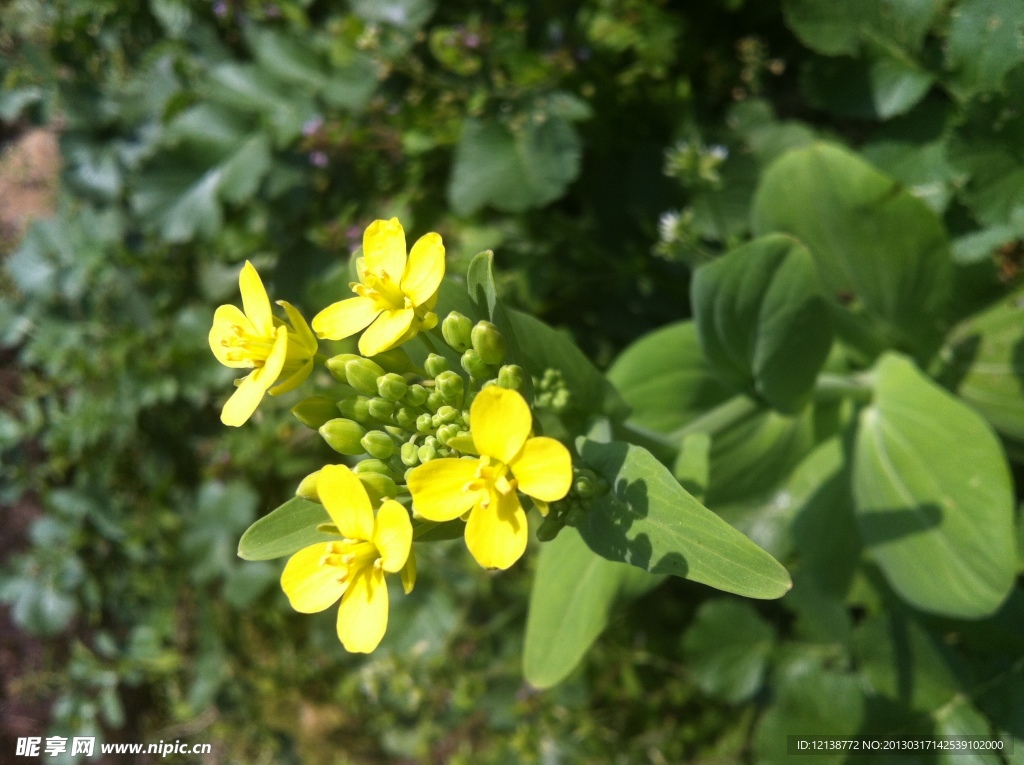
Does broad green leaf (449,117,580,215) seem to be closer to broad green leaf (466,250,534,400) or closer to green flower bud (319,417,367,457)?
broad green leaf (466,250,534,400)

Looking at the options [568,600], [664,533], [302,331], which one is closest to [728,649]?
[568,600]

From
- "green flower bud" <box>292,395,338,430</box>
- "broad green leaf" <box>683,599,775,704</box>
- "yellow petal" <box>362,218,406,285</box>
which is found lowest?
"broad green leaf" <box>683,599,775,704</box>

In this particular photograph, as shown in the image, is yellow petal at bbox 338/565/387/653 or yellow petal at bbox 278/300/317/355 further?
yellow petal at bbox 278/300/317/355

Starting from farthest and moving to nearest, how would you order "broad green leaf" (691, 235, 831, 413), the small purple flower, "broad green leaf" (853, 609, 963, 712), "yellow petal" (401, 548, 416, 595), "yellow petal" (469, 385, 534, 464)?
the small purple flower → "broad green leaf" (853, 609, 963, 712) → "broad green leaf" (691, 235, 831, 413) → "yellow petal" (401, 548, 416, 595) → "yellow petal" (469, 385, 534, 464)

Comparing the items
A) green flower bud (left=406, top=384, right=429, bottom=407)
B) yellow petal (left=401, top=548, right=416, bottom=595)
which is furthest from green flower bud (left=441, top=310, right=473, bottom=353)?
yellow petal (left=401, top=548, right=416, bottom=595)

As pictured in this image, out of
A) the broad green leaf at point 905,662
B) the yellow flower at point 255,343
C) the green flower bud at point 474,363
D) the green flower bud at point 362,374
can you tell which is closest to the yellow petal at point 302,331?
the yellow flower at point 255,343

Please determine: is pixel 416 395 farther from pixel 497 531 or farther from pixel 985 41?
pixel 985 41
